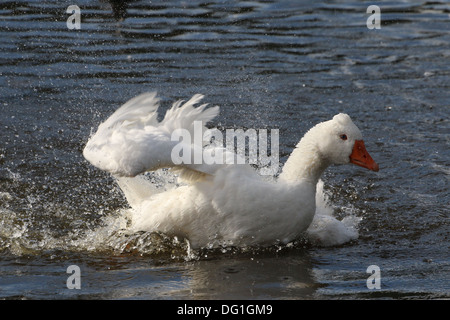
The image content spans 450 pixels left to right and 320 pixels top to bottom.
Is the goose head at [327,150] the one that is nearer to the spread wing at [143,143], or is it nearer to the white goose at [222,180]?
the white goose at [222,180]

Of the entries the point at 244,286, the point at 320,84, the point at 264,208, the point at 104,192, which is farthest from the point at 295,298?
the point at 320,84

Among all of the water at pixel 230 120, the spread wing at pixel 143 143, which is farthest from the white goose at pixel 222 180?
the water at pixel 230 120

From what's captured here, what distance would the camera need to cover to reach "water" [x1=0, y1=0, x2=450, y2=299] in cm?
632

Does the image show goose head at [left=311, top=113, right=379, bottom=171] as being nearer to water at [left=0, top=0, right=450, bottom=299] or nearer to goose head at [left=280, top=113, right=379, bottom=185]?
goose head at [left=280, top=113, right=379, bottom=185]

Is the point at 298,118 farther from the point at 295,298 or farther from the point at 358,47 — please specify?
the point at 295,298

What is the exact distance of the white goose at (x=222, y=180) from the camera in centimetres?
628

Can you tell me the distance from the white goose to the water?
0.86 ft

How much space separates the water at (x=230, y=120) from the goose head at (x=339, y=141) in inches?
37.2

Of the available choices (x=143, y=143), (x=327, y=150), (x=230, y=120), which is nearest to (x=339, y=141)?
(x=327, y=150)

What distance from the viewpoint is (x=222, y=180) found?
6445 millimetres

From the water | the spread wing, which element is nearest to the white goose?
the spread wing

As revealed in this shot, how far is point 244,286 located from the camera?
6.03 metres

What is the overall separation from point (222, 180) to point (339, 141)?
1068 millimetres

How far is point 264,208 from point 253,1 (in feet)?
34.2
